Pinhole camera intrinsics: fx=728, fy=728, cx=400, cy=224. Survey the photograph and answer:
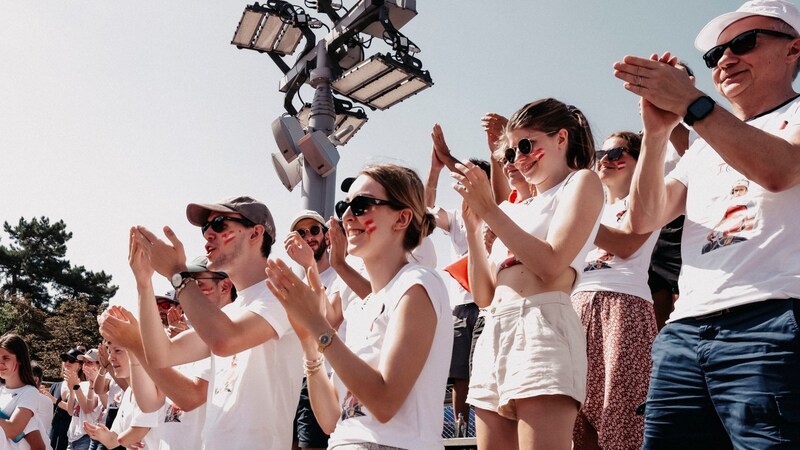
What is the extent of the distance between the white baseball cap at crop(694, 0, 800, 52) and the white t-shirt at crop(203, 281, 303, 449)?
226 cm

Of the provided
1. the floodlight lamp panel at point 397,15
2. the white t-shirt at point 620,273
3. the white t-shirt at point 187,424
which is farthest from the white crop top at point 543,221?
the floodlight lamp panel at point 397,15

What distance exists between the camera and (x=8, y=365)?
735 centimetres

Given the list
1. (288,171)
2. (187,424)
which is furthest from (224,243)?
(288,171)

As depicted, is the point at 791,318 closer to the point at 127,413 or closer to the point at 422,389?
the point at 422,389

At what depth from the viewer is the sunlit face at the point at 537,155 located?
3189 mm

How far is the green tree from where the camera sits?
2036 inches

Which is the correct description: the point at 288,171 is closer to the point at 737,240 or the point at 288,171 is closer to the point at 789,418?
the point at 737,240

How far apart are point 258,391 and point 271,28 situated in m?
6.18

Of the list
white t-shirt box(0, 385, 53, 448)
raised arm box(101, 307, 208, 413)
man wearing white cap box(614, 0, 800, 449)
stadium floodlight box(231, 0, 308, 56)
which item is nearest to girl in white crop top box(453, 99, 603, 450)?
man wearing white cap box(614, 0, 800, 449)

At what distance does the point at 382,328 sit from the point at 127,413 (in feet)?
12.0

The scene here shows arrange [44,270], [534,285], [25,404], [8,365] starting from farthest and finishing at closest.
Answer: [44,270] < [8,365] < [25,404] < [534,285]

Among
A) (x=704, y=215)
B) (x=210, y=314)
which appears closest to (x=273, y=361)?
(x=210, y=314)

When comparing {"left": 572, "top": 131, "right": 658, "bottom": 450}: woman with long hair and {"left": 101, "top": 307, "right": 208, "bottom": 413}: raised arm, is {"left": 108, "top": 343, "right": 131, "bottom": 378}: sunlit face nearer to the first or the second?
{"left": 101, "top": 307, "right": 208, "bottom": 413}: raised arm

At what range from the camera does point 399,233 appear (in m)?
3.06
